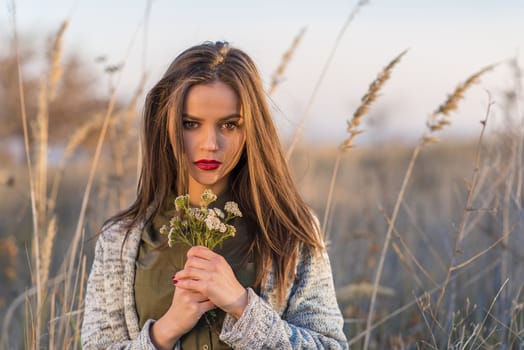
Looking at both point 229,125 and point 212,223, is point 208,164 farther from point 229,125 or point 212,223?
point 212,223

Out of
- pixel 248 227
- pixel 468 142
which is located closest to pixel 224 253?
pixel 248 227

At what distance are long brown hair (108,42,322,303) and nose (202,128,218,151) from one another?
0.22 feet

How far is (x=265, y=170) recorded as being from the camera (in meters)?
1.98

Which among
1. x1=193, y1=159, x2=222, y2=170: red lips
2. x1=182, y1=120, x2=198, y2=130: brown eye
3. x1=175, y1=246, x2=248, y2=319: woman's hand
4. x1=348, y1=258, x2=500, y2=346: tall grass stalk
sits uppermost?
x1=182, y1=120, x2=198, y2=130: brown eye

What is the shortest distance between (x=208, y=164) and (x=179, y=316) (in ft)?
1.38

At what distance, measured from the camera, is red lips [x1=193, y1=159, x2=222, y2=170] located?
185 centimetres

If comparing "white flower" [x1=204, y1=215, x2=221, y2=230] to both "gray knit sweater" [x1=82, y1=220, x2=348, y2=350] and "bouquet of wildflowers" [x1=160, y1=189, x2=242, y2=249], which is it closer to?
"bouquet of wildflowers" [x1=160, y1=189, x2=242, y2=249]

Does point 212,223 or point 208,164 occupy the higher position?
point 208,164

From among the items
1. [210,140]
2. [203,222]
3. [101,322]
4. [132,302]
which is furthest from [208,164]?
[101,322]

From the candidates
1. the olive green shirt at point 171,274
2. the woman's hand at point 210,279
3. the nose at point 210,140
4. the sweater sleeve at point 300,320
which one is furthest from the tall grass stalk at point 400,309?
the nose at point 210,140

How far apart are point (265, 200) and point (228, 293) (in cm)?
39

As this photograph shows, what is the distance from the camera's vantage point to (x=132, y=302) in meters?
1.92

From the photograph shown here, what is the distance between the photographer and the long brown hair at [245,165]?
189cm

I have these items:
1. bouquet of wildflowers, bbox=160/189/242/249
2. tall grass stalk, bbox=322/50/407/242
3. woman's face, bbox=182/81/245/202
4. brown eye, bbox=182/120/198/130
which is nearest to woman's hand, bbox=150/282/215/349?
bouquet of wildflowers, bbox=160/189/242/249
